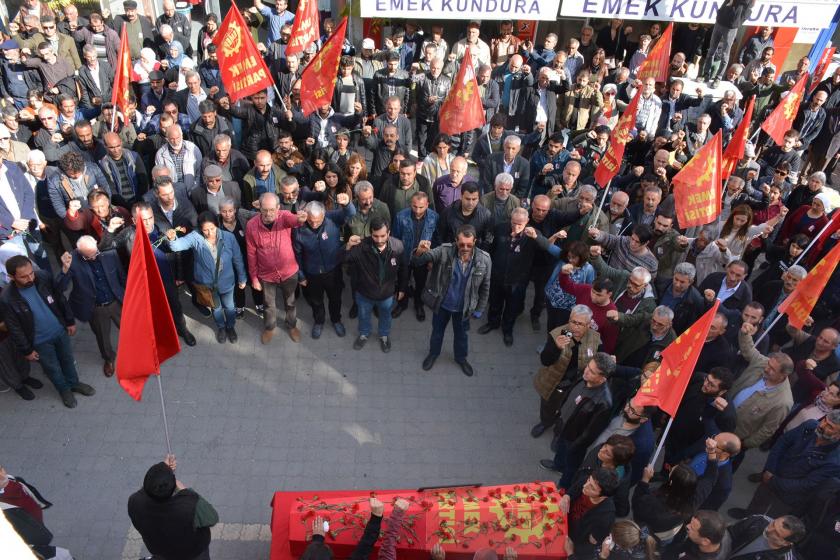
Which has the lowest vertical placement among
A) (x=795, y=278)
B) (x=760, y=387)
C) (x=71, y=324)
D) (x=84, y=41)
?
(x=71, y=324)

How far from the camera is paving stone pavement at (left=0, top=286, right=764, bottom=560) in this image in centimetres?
580

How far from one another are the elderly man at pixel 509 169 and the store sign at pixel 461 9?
17.0 feet

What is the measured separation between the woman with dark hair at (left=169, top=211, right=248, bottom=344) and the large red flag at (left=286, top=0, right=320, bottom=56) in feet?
12.3

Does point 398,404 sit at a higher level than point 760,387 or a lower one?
lower

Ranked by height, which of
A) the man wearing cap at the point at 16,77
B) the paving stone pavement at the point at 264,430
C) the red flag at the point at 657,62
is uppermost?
the red flag at the point at 657,62

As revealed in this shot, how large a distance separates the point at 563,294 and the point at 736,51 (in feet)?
37.0

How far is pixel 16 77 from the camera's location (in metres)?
9.87

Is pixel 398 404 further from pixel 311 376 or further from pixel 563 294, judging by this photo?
pixel 563 294

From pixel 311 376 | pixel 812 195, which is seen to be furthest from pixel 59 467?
pixel 812 195

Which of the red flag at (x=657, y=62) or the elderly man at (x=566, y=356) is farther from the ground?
the red flag at (x=657, y=62)

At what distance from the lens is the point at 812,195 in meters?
8.38

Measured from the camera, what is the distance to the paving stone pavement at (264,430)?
5.80 meters

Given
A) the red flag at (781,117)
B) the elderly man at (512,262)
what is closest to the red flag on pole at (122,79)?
the elderly man at (512,262)

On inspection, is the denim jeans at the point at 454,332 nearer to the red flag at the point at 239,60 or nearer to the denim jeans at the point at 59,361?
the red flag at the point at 239,60
